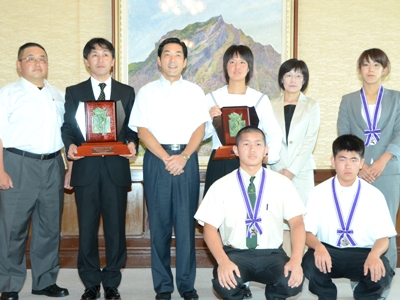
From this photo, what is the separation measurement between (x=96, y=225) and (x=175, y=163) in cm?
73

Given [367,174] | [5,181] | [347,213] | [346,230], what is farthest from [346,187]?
[5,181]

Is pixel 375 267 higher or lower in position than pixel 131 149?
lower

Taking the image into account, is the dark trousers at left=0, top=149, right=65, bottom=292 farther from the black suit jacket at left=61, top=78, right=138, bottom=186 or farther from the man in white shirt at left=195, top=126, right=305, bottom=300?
the man in white shirt at left=195, top=126, right=305, bottom=300

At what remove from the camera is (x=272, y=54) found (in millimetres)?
5137

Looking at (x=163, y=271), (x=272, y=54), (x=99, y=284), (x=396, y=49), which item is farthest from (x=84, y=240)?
(x=396, y=49)

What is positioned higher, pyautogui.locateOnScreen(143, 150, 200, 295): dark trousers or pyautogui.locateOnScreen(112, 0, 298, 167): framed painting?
pyautogui.locateOnScreen(112, 0, 298, 167): framed painting

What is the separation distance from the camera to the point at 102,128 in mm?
3721

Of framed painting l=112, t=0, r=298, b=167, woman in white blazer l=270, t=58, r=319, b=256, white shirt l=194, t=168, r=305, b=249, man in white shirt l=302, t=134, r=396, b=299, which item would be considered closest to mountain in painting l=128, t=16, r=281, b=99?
framed painting l=112, t=0, r=298, b=167

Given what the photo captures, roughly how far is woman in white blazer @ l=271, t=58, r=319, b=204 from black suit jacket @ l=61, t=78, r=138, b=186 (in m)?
1.11

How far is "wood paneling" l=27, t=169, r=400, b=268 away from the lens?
5.07 meters

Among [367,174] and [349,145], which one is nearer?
[349,145]

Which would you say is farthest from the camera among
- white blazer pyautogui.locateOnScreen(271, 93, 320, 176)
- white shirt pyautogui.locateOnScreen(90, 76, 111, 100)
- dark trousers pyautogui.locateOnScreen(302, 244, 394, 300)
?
white blazer pyautogui.locateOnScreen(271, 93, 320, 176)

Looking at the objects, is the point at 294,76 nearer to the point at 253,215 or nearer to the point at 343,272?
the point at 253,215

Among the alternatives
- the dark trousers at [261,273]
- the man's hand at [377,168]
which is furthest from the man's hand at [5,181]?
the man's hand at [377,168]
